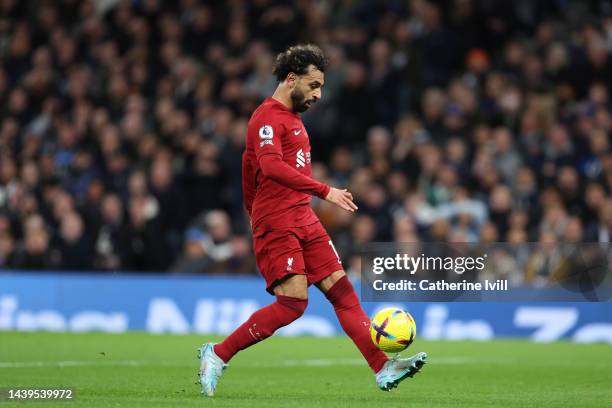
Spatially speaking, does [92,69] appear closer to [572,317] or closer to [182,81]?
[182,81]

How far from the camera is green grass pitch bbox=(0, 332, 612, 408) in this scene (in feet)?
28.5

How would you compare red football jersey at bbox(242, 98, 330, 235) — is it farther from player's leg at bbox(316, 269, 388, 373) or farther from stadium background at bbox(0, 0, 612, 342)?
stadium background at bbox(0, 0, 612, 342)

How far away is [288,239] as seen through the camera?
8.76 meters

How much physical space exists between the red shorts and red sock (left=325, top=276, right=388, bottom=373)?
140mm

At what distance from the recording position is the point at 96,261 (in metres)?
18.8

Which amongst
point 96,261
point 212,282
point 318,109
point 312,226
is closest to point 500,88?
point 318,109

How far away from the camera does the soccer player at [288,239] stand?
8727 millimetres

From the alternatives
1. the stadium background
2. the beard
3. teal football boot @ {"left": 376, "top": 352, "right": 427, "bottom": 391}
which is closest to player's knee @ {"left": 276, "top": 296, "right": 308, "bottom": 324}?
teal football boot @ {"left": 376, "top": 352, "right": 427, "bottom": 391}

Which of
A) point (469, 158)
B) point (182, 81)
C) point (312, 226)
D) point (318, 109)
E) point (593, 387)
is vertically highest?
point (182, 81)

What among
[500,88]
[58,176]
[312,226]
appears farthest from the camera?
[58,176]

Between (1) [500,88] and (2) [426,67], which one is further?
(2) [426,67]

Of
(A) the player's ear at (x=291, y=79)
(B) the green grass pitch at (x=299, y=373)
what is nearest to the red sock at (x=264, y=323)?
(B) the green grass pitch at (x=299, y=373)

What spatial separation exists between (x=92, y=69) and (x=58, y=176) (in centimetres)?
286

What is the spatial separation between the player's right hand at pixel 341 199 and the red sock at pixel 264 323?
Result: 79 centimetres
